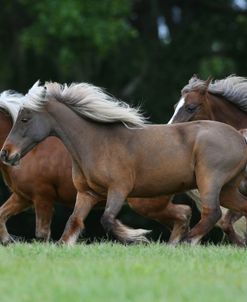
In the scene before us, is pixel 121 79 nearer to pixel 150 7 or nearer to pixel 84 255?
pixel 150 7

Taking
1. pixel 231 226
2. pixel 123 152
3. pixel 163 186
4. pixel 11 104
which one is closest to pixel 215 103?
pixel 231 226

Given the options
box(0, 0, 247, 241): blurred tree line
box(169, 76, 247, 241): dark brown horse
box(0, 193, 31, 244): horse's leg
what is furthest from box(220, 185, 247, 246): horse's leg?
box(0, 0, 247, 241): blurred tree line

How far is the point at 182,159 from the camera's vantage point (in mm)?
10086

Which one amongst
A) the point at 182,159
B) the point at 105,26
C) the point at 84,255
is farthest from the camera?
the point at 105,26

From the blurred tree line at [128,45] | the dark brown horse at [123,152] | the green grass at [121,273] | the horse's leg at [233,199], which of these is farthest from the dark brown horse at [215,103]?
the blurred tree line at [128,45]

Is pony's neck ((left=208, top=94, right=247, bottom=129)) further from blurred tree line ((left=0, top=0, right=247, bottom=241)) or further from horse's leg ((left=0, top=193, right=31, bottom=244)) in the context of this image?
blurred tree line ((left=0, top=0, right=247, bottom=241))

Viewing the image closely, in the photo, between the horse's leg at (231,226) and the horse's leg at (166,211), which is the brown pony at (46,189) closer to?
the horse's leg at (166,211)

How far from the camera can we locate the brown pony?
11.9m

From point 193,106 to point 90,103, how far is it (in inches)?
66.3

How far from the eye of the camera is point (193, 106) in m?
11.6

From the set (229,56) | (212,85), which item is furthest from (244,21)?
(212,85)

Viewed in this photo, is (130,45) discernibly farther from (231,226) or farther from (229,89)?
(231,226)

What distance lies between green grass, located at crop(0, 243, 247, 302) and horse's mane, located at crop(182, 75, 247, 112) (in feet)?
9.34

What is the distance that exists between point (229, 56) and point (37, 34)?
468 centimetres
